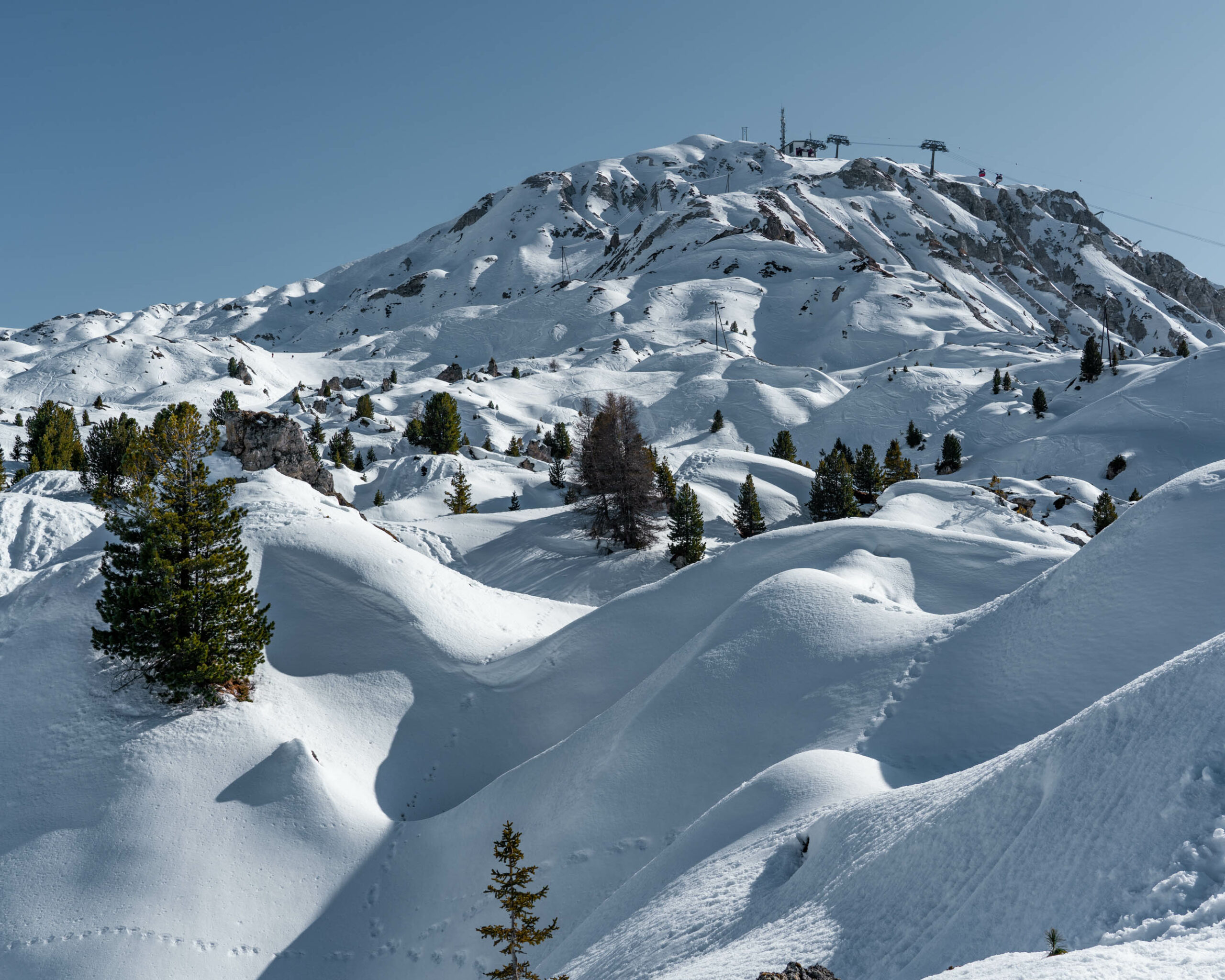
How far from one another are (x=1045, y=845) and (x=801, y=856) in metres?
3.97

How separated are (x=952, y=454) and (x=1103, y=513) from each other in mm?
23122

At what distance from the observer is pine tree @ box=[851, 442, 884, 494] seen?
53656 mm

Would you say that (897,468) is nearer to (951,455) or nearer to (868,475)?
(951,455)

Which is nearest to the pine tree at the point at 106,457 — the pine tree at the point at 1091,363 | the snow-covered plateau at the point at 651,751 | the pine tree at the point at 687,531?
the snow-covered plateau at the point at 651,751

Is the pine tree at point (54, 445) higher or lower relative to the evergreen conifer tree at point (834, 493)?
higher

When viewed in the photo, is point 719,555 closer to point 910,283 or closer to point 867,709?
point 867,709

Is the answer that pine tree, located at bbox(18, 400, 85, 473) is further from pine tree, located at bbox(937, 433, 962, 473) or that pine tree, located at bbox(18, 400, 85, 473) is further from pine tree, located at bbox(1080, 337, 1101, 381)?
pine tree, located at bbox(1080, 337, 1101, 381)

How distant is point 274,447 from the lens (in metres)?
48.2

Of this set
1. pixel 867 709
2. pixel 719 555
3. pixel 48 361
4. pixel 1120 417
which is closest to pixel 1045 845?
pixel 867 709

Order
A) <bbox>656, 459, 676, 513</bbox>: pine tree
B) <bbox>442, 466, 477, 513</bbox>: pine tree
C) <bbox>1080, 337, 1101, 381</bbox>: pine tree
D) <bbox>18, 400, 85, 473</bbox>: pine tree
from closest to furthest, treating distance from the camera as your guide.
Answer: <bbox>656, 459, 676, 513</bbox>: pine tree < <bbox>18, 400, 85, 473</bbox>: pine tree < <bbox>442, 466, 477, 513</bbox>: pine tree < <bbox>1080, 337, 1101, 381</bbox>: pine tree

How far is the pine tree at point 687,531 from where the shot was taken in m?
39.6

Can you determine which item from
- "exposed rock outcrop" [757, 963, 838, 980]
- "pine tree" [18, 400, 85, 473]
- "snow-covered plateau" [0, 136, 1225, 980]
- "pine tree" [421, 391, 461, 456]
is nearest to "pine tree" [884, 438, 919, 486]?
"snow-covered plateau" [0, 136, 1225, 980]

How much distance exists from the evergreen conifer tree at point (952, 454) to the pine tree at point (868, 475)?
13.4 m

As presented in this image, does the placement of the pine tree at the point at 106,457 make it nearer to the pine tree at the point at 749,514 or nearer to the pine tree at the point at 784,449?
the pine tree at the point at 749,514
